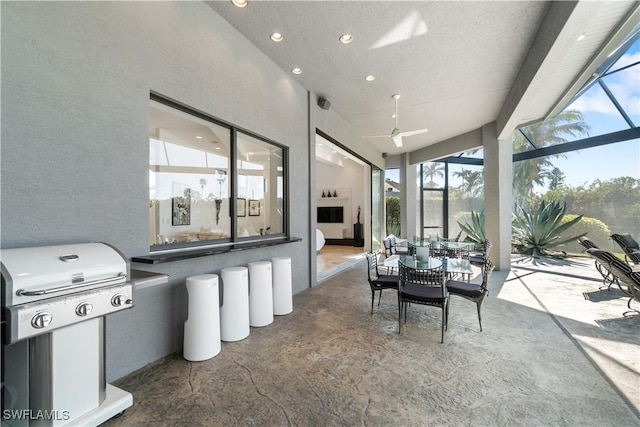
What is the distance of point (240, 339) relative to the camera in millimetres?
2873

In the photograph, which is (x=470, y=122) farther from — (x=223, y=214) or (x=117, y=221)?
(x=117, y=221)

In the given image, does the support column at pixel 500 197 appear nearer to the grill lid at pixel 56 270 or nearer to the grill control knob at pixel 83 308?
the grill lid at pixel 56 270

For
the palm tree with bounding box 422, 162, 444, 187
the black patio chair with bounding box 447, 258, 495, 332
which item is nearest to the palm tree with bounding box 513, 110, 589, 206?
the palm tree with bounding box 422, 162, 444, 187

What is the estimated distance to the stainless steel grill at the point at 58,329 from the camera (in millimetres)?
1330

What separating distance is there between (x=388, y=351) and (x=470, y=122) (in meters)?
6.02

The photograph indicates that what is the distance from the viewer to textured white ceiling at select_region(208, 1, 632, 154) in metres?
2.87

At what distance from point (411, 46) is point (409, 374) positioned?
374 cm

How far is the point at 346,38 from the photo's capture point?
3.33 m

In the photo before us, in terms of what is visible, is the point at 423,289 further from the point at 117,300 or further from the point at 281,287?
the point at 117,300

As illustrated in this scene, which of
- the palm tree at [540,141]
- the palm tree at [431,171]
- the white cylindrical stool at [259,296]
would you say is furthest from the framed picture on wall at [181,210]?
the palm tree at [431,171]

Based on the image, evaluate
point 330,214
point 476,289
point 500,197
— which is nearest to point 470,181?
point 500,197

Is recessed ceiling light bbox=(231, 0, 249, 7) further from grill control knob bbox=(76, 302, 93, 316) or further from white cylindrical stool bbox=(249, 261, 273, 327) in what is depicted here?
grill control knob bbox=(76, 302, 93, 316)

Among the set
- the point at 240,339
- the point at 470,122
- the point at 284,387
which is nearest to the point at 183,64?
the point at 240,339

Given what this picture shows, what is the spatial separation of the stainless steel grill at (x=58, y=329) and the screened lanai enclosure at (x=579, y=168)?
7.18 m
